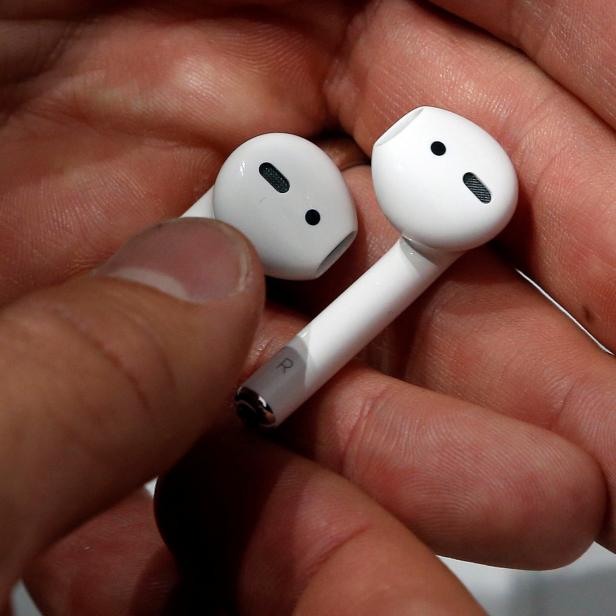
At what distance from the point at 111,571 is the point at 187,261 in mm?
370

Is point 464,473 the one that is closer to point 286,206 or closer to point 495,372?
point 495,372

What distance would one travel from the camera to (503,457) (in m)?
0.59

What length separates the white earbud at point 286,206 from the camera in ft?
2.28

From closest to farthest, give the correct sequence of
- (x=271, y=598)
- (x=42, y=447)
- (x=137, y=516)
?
(x=42, y=447)
(x=271, y=598)
(x=137, y=516)

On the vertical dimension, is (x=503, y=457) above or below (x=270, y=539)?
above

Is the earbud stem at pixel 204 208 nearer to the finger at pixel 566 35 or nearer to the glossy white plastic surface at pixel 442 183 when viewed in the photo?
the glossy white plastic surface at pixel 442 183

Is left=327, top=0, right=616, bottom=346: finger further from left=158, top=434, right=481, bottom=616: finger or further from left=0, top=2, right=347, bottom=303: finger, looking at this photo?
left=158, top=434, right=481, bottom=616: finger

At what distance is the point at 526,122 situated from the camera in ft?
2.32

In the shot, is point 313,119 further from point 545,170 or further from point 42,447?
point 42,447

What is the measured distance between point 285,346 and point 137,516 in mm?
278

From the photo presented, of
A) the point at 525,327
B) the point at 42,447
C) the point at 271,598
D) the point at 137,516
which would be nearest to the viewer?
the point at 42,447

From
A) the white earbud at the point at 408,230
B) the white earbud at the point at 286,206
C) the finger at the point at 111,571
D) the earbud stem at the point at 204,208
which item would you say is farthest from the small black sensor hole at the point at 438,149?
the finger at the point at 111,571

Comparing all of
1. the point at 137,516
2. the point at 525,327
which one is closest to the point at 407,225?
the point at 525,327

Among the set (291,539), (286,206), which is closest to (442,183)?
(286,206)
